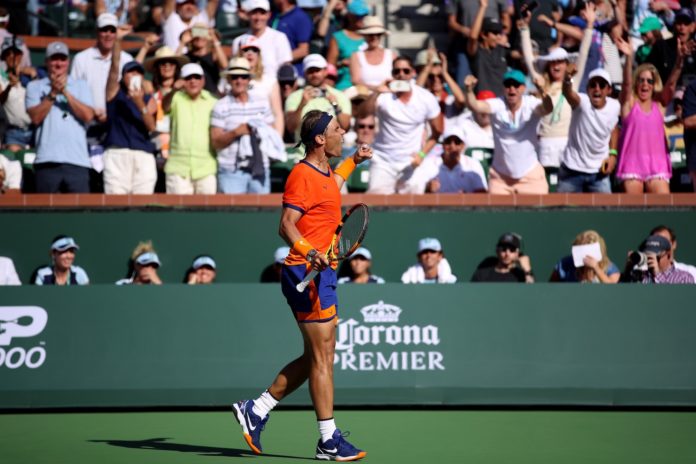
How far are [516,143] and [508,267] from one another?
146 centimetres

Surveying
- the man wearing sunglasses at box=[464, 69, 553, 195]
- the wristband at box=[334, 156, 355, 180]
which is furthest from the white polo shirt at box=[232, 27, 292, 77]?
the wristband at box=[334, 156, 355, 180]

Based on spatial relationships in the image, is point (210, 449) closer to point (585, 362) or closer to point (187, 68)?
point (585, 362)

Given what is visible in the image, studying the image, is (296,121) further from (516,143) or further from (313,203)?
(313,203)

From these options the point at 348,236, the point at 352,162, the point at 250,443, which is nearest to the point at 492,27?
the point at 352,162

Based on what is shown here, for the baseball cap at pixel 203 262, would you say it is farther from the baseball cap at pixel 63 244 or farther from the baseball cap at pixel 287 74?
the baseball cap at pixel 287 74

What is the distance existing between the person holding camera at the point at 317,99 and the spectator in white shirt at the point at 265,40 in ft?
4.33

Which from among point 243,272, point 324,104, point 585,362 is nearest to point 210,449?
point 585,362

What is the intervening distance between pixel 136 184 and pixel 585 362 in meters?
4.78

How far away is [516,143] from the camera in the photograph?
11727 mm

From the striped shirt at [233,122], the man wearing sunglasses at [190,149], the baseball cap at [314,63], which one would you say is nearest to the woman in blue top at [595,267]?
the baseball cap at [314,63]

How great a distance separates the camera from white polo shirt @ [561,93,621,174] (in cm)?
1162

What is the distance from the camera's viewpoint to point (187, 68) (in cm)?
1187

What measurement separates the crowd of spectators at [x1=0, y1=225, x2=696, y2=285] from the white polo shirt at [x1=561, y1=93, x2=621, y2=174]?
36.3 inches

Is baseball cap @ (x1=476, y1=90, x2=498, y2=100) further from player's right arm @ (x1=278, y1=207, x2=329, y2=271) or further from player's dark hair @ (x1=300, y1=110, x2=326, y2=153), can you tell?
player's right arm @ (x1=278, y1=207, x2=329, y2=271)
